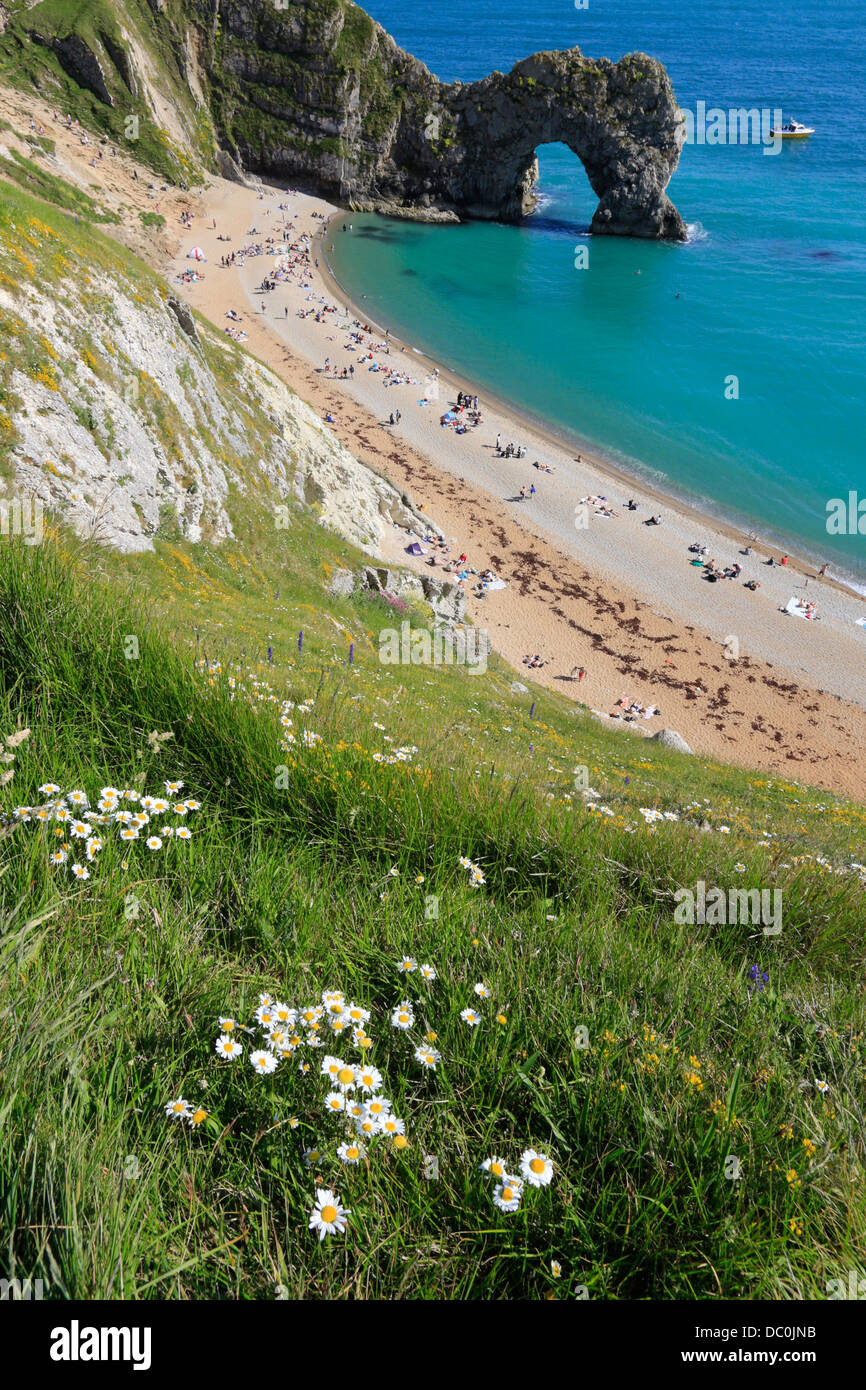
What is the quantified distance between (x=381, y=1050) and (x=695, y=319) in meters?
91.2

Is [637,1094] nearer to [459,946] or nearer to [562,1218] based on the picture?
[562,1218]

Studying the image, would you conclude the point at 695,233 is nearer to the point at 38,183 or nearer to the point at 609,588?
the point at 609,588

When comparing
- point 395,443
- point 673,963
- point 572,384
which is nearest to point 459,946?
point 673,963

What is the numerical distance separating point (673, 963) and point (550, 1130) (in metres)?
1.46

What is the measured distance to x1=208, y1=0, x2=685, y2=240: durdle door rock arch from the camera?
300ft

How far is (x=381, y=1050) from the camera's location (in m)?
3.25

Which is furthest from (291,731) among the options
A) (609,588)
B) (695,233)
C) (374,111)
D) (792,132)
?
(792,132)

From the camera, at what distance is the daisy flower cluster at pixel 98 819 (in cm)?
383

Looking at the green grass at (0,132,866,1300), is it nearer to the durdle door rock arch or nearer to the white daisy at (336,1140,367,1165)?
the white daisy at (336,1140,367,1165)

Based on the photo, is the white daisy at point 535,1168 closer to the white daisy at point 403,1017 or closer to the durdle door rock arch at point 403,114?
the white daisy at point 403,1017

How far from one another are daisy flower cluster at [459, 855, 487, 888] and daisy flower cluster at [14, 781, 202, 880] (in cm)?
180

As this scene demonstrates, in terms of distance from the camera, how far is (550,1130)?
3025mm

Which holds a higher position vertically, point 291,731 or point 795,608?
point 795,608
